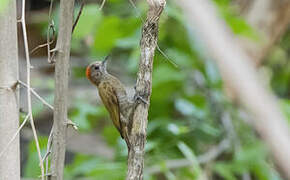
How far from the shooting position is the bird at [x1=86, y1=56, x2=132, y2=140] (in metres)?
2.57

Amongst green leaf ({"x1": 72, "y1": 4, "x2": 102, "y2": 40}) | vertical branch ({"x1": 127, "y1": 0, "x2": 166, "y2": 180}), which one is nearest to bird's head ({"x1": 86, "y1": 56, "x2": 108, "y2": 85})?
green leaf ({"x1": 72, "y1": 4, "x2": 102, "y2": 40})

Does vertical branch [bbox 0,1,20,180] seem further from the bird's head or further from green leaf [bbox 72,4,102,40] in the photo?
green leaf [bbox 72,4,102,40]

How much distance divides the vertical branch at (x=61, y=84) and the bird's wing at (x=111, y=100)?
1.12m

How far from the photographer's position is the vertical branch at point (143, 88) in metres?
1.72

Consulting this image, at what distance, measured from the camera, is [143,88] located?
1.83 m

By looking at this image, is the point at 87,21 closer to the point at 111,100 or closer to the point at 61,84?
the point at 111,100

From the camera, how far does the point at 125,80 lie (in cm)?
487

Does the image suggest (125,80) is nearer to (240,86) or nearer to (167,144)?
(167,144)

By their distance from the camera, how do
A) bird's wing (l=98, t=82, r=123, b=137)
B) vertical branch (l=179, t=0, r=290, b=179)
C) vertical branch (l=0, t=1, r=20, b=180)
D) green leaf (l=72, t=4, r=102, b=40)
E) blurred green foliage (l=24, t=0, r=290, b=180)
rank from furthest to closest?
blurred green foliage (l=24, t=0, r=290, b=180)
green leaf (l=72, t=4, r=102, b=40)
bird's wing (l=98, t=82, r=123, b=137)
vertical branch (l=0, t=1, r=20, b=180)
vertical branch (l=179, t=0, r=290, b=179)

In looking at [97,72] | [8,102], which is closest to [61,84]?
[8,102]

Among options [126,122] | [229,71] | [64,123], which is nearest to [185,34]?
[126,122]

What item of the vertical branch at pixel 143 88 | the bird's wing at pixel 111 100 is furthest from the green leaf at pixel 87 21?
the vertical branch at pixel 143 88

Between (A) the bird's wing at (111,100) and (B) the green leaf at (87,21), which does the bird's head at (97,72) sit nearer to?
(A) the bird's wing at (111,100)

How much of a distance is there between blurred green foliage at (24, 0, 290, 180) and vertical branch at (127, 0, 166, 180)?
5.08ft
